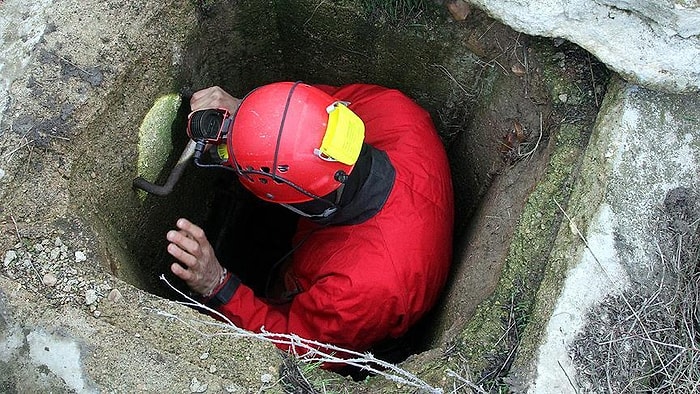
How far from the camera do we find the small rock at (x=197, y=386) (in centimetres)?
216

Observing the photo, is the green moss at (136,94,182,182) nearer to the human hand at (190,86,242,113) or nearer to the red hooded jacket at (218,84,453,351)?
the human hand at (190,86,242,113)

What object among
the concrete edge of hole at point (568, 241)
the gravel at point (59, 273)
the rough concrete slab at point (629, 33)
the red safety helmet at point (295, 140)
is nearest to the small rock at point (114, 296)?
the gravel at point (59, 273)

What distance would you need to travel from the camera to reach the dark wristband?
2.83 metres

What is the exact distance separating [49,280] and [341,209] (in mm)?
1122

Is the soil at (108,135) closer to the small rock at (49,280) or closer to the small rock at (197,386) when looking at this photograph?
the small rock at (49,280)

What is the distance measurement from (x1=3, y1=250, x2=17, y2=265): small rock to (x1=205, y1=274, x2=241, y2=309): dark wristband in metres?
0.80

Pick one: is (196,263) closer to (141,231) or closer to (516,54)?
(141,231)

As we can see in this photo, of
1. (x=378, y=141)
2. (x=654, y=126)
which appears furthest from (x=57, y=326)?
(x=654, y=126)

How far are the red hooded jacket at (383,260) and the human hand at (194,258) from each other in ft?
0.43

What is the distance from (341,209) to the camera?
271 cm

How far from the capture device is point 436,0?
2889 mm

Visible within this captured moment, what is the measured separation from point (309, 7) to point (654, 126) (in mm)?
1637

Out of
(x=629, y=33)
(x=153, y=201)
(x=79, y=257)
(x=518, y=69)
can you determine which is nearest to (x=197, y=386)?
(x=79, y=257)

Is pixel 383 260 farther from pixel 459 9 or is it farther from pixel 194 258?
pixel 459 9
